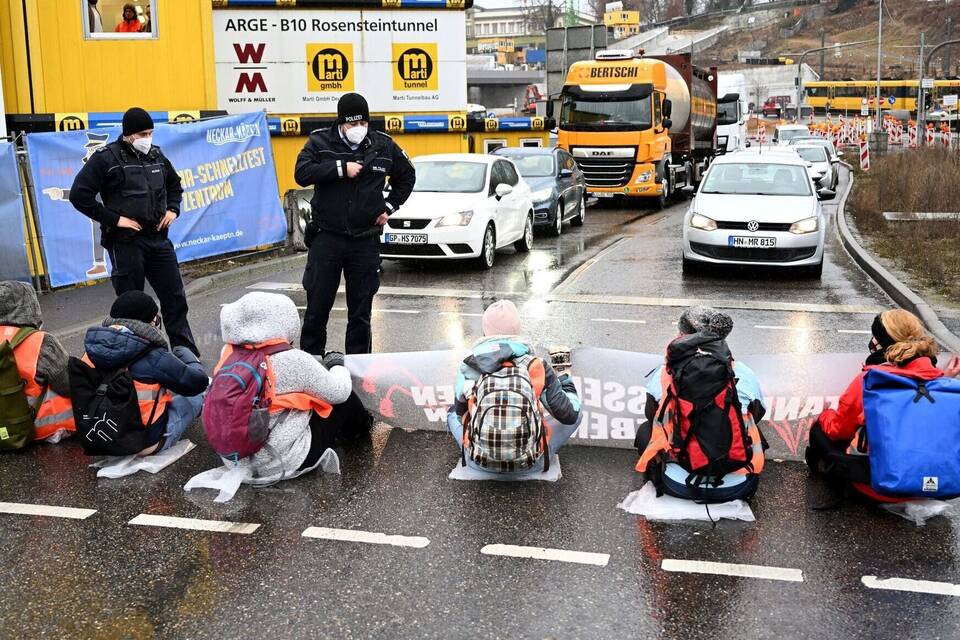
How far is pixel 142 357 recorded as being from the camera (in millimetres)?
5914

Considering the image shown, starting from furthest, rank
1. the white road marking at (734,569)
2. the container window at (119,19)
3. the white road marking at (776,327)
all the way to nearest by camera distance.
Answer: the container window at (119,19) → the white road marking at (776,327) → the white road marking at (734,569)

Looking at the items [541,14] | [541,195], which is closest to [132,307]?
[541,195]

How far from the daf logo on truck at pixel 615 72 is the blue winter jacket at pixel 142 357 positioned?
68.2 feet

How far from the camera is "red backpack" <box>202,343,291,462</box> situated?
542cm

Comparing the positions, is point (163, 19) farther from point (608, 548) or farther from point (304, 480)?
point (608, 548)

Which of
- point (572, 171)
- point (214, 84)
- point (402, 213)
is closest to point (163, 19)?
point (214, 84)

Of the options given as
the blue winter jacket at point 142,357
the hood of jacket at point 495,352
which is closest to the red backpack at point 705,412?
the hood of jacket at point 495,352

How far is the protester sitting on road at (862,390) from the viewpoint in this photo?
16.7ft

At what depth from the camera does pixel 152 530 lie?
5152mm

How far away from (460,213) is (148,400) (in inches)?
338

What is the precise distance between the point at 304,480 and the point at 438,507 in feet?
2.83

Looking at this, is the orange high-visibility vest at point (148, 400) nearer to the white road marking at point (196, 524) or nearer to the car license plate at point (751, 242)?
the white road marking at point (196, 524)

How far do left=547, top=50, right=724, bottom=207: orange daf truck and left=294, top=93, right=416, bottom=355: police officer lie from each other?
17731mm

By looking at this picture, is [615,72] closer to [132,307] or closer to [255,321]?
[132,307]
